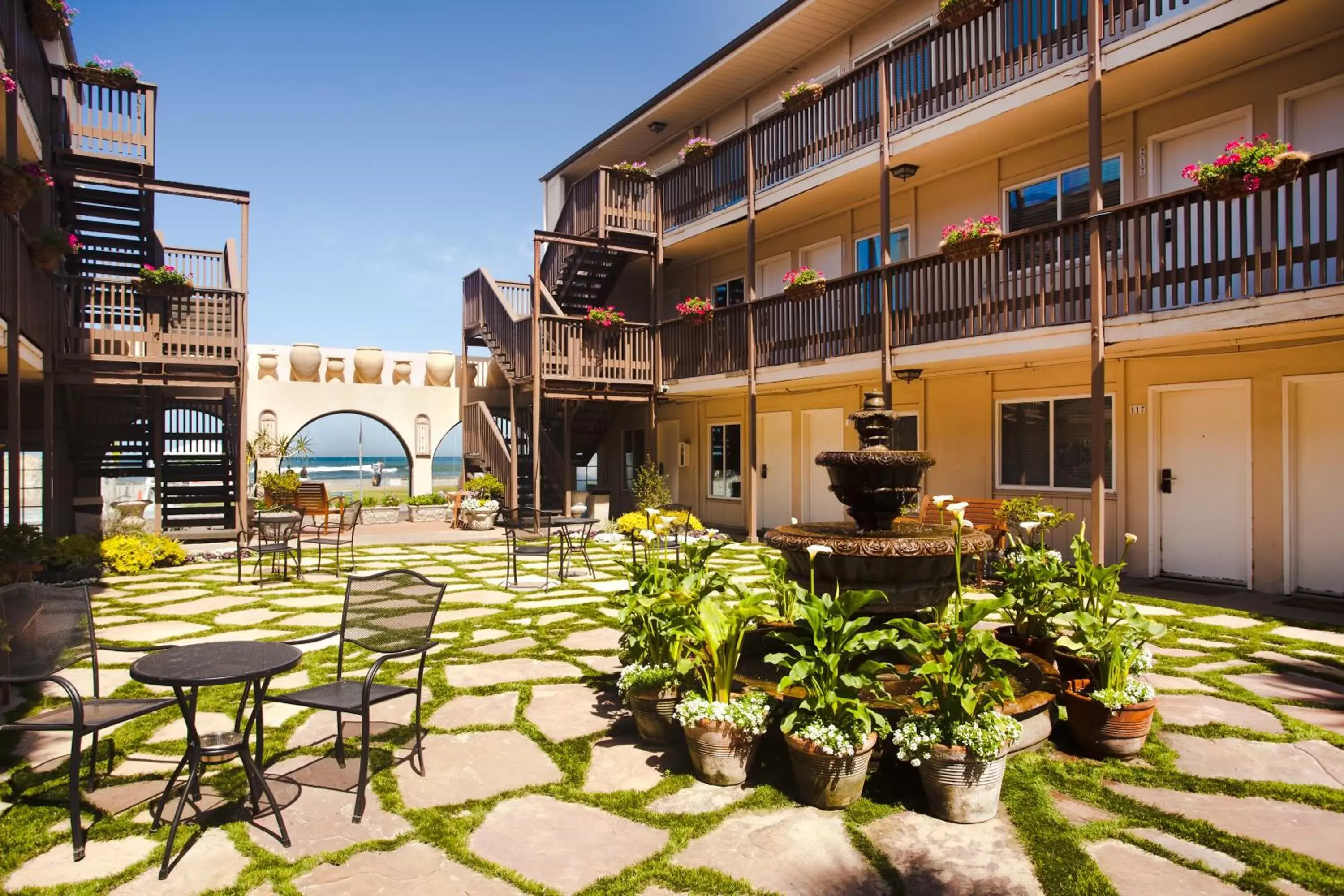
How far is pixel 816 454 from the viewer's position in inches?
570

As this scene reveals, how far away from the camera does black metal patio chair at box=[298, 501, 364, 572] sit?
10711mm

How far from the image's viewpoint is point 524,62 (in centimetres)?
1370

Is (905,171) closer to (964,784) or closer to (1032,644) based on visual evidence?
(1032,644)

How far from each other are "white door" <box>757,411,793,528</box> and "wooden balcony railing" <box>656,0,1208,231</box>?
450 cm

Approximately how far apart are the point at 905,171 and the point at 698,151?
14.7 ft

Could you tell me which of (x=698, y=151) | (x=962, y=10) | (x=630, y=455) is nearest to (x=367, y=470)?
(x=630, y=455)

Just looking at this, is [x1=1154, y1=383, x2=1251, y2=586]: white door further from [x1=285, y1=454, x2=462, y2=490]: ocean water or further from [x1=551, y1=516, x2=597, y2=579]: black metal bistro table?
[x1=285, y1=454, x2=462, y2=490]: ocean water

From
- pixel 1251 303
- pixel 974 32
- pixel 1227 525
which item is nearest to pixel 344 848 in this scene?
pixel 1251 303

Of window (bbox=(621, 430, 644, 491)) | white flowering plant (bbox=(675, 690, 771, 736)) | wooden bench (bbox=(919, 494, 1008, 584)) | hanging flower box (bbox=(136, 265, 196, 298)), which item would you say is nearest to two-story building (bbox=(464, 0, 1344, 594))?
wooden bench (bbox=(919, 494, 1008, 584))

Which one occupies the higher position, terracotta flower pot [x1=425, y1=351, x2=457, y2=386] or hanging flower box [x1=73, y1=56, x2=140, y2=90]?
hanging flower box [x1=73, y1=56, x2=140, y2=90]

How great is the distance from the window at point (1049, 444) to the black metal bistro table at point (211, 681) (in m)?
10.1

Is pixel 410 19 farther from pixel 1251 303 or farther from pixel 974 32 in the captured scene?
pixel 1251 303

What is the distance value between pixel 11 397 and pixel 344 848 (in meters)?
7.59

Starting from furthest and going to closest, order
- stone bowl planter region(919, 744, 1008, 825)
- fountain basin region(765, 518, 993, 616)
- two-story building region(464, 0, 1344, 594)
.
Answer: two-story building region(464, 0, 1344, 594)
fountain basin region(765, 518, 993, 616)
stone bowl planter region(919, 744, 1008, 825)
